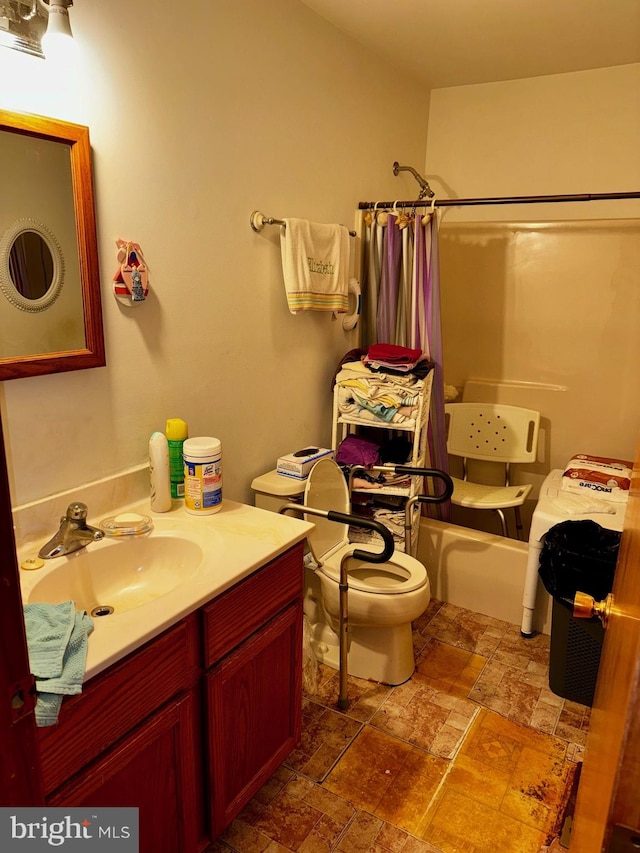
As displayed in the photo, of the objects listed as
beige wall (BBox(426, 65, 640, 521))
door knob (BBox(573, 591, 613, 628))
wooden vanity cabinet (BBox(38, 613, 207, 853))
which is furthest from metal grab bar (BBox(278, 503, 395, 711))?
beige wall (BBox(426, 65, 640, 521))

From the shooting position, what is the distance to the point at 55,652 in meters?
1.05

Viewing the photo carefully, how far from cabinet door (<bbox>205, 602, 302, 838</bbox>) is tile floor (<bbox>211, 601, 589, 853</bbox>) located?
16 cm

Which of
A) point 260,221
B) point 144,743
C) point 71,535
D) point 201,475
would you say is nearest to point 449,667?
point 201,475

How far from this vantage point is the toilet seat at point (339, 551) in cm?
216

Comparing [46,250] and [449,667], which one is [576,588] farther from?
[46,250]

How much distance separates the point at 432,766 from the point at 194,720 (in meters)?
0.93

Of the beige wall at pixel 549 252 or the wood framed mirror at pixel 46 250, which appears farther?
the beige wall at pixel 549 252

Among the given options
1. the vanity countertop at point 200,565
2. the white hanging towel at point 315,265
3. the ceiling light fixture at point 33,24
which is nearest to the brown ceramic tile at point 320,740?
the vanity countertop at point 200,565

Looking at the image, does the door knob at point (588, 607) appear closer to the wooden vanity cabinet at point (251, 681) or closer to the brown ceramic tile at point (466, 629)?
the wooden vanity cabinet at point (251, 681)

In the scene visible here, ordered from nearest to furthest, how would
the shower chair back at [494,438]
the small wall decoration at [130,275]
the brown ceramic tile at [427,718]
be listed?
the small wall decoration at [130,275], the brown ceramic tile at [427,718], the shower chair back at [494,438]

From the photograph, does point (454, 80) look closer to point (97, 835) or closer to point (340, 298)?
point (340, 298)

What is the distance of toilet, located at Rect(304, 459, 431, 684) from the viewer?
213 centimetres

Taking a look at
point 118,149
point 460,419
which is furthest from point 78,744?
point 460,419

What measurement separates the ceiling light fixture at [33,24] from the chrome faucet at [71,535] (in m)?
1.05
